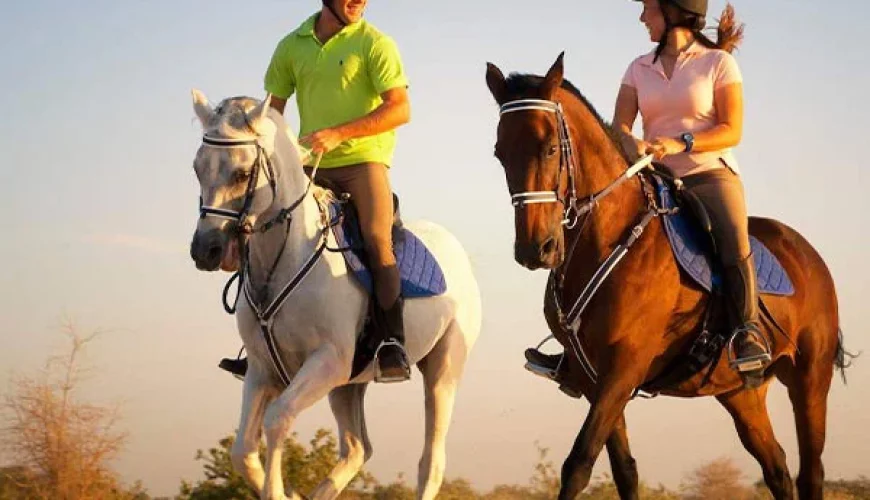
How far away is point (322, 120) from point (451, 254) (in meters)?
1.69

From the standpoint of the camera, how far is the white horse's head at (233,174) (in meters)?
8.21

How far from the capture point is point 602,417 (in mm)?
7965

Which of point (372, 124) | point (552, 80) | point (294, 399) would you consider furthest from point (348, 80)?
point (294, 399)

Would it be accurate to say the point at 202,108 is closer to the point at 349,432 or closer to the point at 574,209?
the point at 574,209

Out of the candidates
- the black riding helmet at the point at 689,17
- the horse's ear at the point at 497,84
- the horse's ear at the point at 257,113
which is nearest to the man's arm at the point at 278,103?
the horse's ear at the point at 257,113

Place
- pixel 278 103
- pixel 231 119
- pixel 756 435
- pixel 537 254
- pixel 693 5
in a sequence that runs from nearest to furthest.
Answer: pixel 537 254, pixel 231 119, pixel 693 5, pixel 278 103, pixel 756 435

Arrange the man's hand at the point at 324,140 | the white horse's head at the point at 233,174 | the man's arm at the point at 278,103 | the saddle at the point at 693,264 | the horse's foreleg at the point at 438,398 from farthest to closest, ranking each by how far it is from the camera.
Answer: the horse's foreleg at the point at 438,398 < the man's arm at the point at 278,103 < the man's hand at the point at 324,140 < the saddle at the point at 693,264 < the white horse's head at the point at 233,174

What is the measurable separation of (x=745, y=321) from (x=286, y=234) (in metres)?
3.06

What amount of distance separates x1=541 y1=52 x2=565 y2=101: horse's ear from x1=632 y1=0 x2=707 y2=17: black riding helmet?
59.9 inches

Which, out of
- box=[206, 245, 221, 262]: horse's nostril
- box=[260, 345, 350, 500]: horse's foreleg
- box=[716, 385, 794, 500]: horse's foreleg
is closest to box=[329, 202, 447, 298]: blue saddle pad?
box=[260, 345, 350, 500]: horse's foreleg

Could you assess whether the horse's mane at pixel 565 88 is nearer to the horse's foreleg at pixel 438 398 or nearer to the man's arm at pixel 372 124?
the man's arm at pixel 372 124

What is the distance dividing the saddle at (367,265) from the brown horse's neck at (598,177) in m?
1.65

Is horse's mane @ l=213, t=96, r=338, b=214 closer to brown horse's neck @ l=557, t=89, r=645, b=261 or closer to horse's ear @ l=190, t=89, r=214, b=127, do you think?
horse's ear @ l=190, t=89, r=214, b=127

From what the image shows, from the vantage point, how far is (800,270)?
10.1 meters
